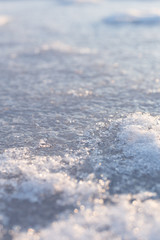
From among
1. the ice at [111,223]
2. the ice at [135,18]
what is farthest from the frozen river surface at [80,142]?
the ice at [135,18]

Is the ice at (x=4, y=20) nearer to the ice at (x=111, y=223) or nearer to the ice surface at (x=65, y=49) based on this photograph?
the ice surface at (x=65, y=49)

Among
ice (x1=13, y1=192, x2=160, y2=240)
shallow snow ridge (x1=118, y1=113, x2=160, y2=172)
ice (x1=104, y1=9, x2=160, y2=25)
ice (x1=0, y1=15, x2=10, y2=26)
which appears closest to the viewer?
ice (x1=13, y1=192, x2=160, y2=240)

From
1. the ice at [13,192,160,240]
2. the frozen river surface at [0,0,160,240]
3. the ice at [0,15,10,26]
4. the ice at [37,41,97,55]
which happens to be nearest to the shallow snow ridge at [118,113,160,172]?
the frozen river surface at [0,0,160,240]

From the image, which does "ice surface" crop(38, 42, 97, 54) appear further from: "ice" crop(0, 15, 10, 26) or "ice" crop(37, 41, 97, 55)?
"ice" crop(0, 15, 10, 26)

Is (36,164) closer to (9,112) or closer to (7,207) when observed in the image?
(7,207)

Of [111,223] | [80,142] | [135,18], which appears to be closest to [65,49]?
[80,142]

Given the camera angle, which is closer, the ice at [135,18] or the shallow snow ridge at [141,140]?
the shallow snow ridge at [141,140]

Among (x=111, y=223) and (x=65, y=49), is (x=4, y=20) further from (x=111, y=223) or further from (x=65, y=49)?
(x=111, y=223)

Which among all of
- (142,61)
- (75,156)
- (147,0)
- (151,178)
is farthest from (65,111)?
(147,0)
